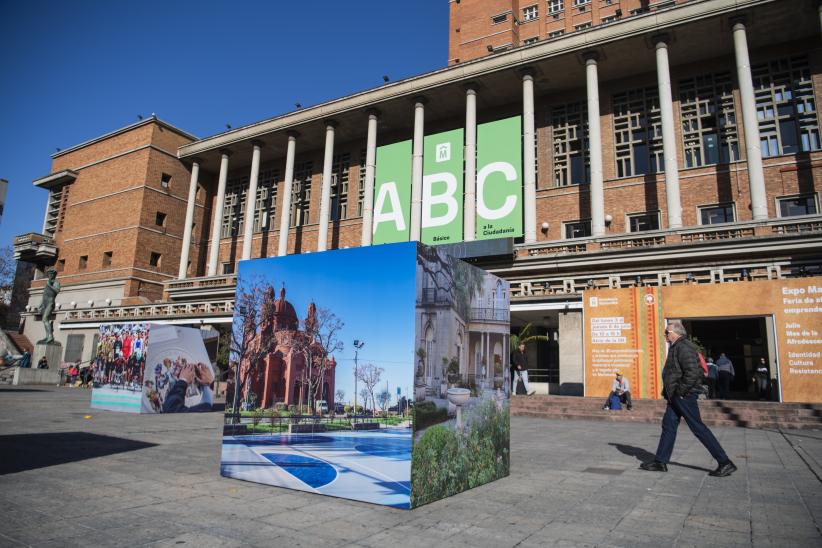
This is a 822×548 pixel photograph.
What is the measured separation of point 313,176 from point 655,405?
28.3 metres

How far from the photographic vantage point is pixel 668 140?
22984 millimetres

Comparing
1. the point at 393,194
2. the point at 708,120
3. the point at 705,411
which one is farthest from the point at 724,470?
the point at 393,194

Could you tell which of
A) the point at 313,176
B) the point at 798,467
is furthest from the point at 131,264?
the point at 798,467

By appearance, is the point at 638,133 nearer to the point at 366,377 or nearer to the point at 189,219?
the point at 366,377

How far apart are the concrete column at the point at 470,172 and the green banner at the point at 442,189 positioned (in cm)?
37

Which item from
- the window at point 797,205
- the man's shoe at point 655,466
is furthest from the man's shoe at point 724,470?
the window at point 797,205

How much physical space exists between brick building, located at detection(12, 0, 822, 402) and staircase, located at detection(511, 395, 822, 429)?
267cm

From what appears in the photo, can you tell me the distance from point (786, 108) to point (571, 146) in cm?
957

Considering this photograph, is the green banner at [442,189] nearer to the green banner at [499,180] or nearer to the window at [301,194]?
the green banner at [499,180]

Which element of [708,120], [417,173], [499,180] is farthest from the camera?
[417,173]

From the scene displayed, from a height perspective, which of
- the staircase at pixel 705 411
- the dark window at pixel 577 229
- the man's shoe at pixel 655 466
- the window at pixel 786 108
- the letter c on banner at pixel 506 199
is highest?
the window at pixel 786 108

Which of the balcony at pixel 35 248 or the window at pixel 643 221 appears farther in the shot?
the balcony at pixel 35 248

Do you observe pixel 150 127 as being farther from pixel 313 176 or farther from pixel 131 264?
pixel 313 176

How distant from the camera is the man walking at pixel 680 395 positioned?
6.53 meters
